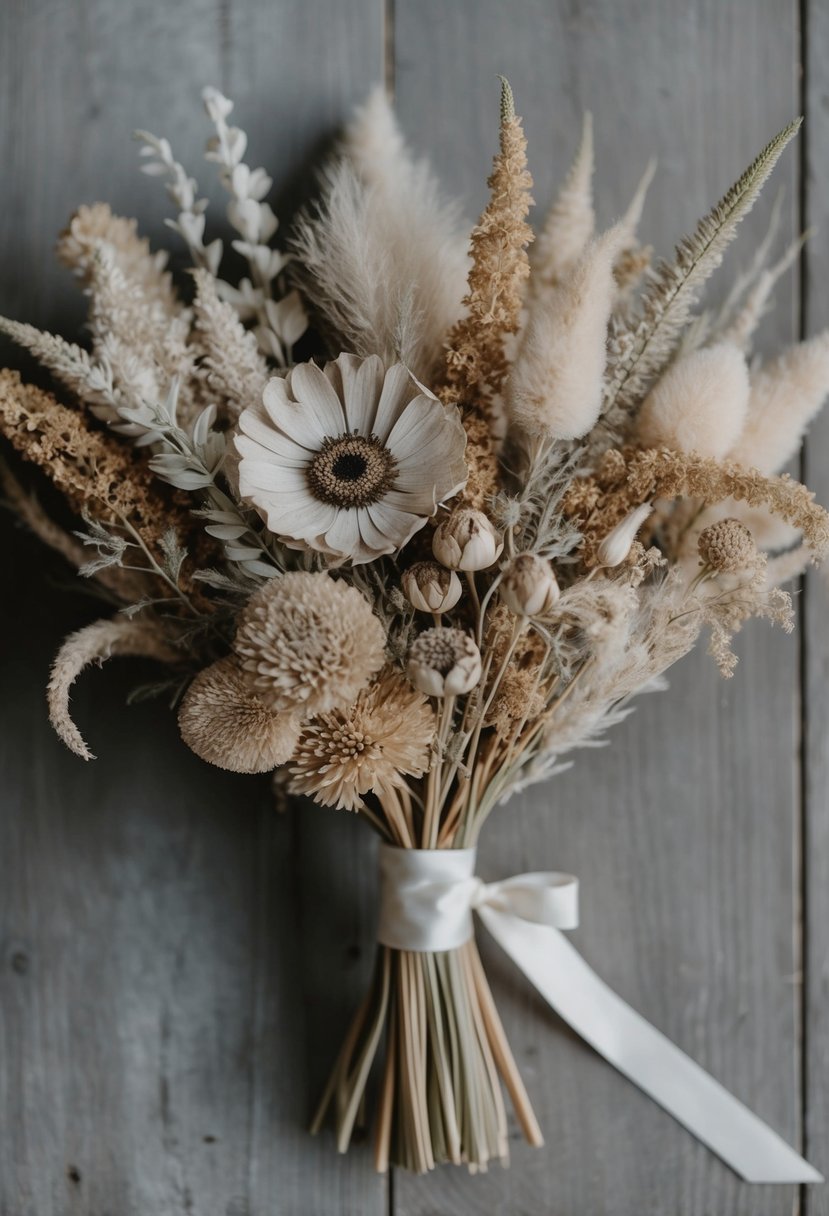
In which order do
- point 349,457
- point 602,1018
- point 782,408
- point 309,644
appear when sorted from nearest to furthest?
point 309,644, point 349,457, point 782,408, point 602,1018

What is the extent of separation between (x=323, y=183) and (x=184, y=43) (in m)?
0.21

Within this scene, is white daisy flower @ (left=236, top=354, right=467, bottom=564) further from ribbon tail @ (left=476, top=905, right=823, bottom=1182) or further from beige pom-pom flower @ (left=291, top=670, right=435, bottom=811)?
ribbon tail @ (left=476, top=905, right=823, bottom=1182)

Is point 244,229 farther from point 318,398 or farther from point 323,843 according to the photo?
point 323,843

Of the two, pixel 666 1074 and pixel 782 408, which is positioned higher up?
pixel 782 408

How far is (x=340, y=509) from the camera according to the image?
65 cm

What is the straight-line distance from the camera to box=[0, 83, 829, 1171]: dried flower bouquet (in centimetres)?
62

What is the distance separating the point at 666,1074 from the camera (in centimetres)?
88

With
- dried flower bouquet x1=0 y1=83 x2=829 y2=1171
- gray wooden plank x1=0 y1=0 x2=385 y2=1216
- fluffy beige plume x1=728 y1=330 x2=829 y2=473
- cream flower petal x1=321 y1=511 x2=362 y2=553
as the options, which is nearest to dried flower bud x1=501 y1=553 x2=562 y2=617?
dried flower bouquet x1=0 y1=83 x2=829 y2=1171

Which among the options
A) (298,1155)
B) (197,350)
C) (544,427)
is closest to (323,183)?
(197,350)

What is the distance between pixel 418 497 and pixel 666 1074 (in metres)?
0.62

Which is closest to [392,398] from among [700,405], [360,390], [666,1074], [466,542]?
[360,390]

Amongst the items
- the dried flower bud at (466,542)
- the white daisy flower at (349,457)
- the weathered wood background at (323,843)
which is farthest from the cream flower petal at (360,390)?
the weathered wood background at (323,843)

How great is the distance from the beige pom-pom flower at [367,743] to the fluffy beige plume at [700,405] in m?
0.28

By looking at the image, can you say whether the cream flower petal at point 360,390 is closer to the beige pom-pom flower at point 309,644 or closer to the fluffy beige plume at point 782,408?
the beige pom-pom flower at point 309,644
